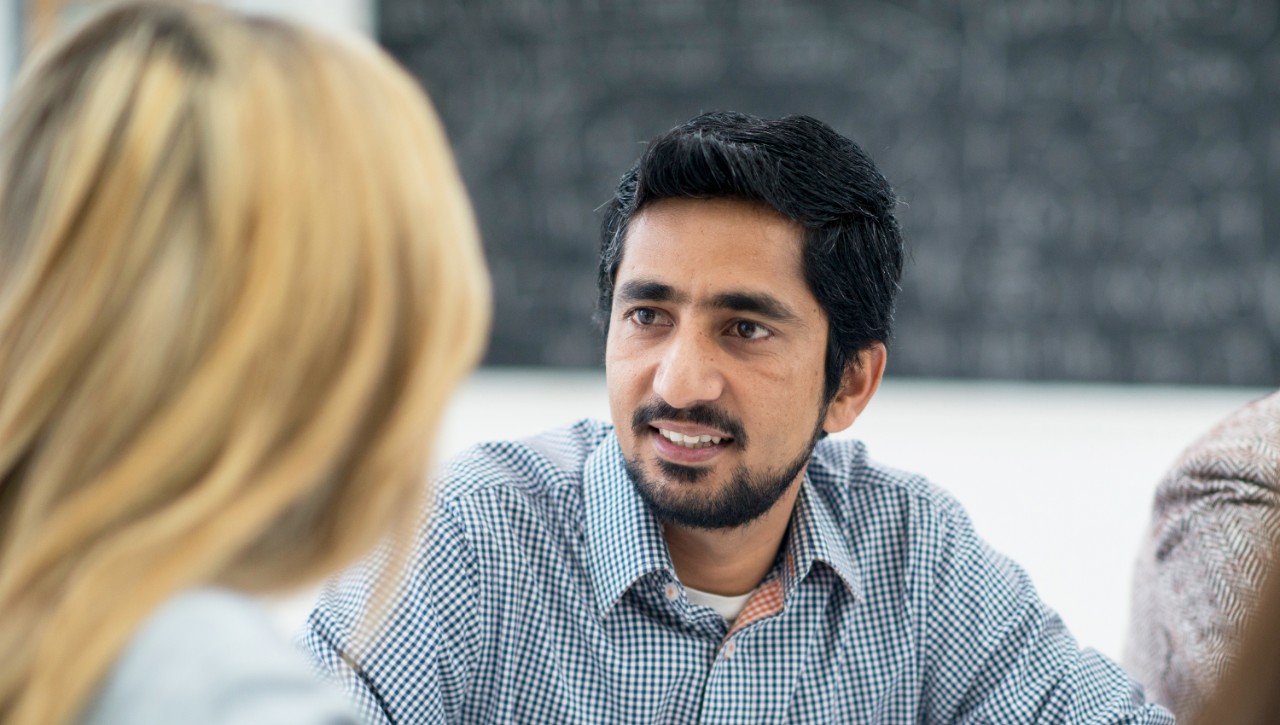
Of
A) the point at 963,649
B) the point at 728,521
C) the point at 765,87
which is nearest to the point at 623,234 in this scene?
the point at 728,521

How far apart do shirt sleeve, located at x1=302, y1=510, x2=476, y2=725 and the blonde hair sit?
0.58m

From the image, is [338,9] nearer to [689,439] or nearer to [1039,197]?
[1039,197]

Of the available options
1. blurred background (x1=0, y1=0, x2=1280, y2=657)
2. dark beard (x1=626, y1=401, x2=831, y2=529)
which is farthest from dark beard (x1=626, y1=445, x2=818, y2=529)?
blurred background (x1=0, y1=0, x2=1280, y2=657)

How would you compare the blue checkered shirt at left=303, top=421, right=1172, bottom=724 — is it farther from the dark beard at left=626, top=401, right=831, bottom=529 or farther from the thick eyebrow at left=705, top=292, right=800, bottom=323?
the thick eyebrow at left=705, top=292, right=800, bottom=323

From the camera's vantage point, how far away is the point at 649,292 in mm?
1514

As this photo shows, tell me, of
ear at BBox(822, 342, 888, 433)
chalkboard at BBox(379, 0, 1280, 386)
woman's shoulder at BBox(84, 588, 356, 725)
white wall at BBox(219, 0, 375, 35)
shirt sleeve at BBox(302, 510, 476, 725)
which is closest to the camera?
woman's shoulder at BBox(84, 588, 356, 725)

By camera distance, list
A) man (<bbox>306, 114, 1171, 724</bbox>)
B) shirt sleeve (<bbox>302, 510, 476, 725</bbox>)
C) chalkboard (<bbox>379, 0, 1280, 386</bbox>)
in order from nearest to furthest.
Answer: shirt sleeve (<bbox>302, 510, 476, 725</bbox>) → man (<bbox>306, 114, 1171, 724</bbox>) → chalkboard (<bbox>379, 0, 1280, 386</bbox>)

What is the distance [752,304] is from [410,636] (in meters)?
0.58

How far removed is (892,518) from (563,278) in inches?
76.1

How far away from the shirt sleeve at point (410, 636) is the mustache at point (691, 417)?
264mm

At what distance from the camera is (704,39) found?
3207 millimetres

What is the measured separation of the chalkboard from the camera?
290 centimetres

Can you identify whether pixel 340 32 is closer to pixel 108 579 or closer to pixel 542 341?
pixel 108 579

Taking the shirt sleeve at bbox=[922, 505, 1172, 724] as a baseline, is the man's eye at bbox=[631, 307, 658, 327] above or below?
above
